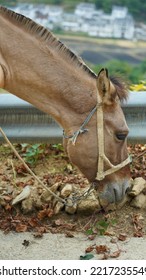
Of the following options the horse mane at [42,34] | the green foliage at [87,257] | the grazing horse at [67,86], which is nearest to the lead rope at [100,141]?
the grazing horse at [67,86]

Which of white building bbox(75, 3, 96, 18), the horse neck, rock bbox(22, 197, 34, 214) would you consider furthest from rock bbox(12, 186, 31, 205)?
white building bbox(75, 3, 96, 18)

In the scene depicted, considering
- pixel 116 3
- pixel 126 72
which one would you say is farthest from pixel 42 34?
pixel 116 3

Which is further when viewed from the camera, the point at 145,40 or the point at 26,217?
the point at 145,40

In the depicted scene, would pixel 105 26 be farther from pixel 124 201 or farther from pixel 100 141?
pixel 100 141

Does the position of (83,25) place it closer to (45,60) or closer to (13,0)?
(13,0)

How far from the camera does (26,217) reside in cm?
434

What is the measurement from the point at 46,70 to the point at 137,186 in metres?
1.33

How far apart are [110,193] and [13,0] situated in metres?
17.0

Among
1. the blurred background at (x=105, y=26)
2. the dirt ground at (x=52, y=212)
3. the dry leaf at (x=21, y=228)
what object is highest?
the blurred background at (x=105, y=26)

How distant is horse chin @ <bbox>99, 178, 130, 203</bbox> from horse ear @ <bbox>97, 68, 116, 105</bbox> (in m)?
0.65

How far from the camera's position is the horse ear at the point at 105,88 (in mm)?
3707

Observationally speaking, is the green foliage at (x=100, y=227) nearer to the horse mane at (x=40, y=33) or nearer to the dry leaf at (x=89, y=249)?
the dry leaf at (x=89, y=249)
